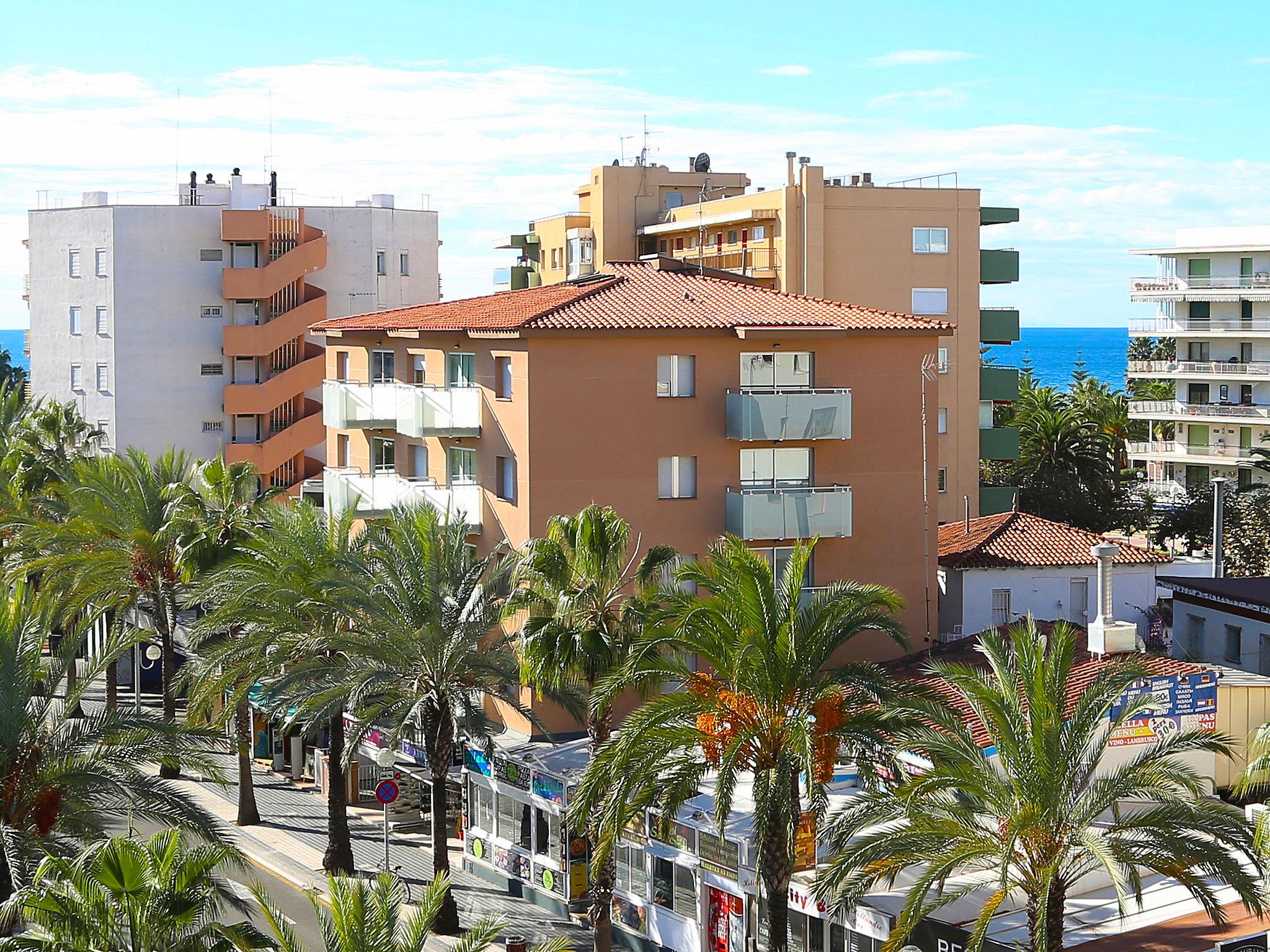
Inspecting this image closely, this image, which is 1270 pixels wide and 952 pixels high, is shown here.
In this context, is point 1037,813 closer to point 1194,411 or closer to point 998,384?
point 998,384

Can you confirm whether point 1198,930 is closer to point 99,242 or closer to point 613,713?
point 613,713

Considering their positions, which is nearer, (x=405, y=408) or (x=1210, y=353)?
(x=405, y=408)

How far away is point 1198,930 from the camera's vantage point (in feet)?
77.4

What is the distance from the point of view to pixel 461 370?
4178 centimetres

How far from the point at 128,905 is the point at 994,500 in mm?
50513

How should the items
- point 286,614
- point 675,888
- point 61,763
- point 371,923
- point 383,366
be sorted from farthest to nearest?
point 383,366 → point 286,614 → point 675,888 → point 61,763 → point 371,923

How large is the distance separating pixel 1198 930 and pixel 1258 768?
114 inches

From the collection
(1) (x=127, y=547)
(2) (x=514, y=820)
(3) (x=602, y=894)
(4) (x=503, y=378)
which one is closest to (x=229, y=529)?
(1) (x=127, y=547)

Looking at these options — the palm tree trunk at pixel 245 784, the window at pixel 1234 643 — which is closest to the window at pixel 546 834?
the palm tree trunk at pixel 245 784

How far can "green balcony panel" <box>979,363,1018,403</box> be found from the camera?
212 ft

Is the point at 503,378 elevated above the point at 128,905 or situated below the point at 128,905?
above

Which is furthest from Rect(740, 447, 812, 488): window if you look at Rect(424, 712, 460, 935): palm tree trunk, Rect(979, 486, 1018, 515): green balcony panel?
Rect(979, 486, 1018, 515): green balcony panel

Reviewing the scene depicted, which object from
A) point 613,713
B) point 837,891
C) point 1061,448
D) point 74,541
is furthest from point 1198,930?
point 1061,448

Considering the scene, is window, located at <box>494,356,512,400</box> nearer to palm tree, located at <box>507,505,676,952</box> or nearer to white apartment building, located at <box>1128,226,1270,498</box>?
palm tree, located at <box>507,505,676,952</box>
